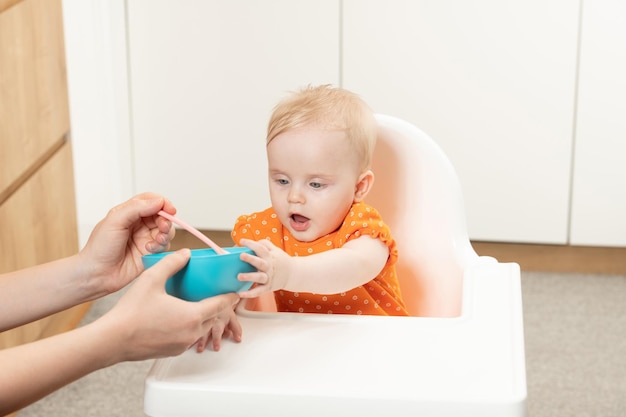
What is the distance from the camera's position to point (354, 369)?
0.90 meters

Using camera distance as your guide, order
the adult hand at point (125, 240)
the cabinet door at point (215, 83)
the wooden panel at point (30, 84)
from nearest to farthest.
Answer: the adult hand at point (125, 240), the wooden panel at point (30, 84), the cabinet door at point (215, 83)

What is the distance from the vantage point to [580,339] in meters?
2.10

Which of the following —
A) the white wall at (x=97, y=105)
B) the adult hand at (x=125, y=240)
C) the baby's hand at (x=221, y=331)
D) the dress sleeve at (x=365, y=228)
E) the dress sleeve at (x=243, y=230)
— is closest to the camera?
the baby's hand at (x=221, y=331)

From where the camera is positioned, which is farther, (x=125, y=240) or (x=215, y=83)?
(x=215, y=83)

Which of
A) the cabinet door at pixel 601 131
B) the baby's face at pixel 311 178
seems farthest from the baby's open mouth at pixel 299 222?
the cabinet door at pixel 601 131

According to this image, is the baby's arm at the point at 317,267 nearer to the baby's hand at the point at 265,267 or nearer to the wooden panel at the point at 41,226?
the baby's hand at the point at 265,267

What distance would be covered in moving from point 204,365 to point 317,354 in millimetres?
116

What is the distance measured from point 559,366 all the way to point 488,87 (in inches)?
29.7

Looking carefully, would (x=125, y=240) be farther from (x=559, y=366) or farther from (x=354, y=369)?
(x=559, y=366)

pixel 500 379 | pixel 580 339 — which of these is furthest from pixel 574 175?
pixel 500 379

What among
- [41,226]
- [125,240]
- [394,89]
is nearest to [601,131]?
[394,89]

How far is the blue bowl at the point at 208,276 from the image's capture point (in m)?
0.88

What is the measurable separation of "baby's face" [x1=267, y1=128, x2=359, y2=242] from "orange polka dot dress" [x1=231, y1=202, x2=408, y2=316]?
20 mm

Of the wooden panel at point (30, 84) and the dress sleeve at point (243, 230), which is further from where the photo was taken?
the wooden panel at point (30, 84)
